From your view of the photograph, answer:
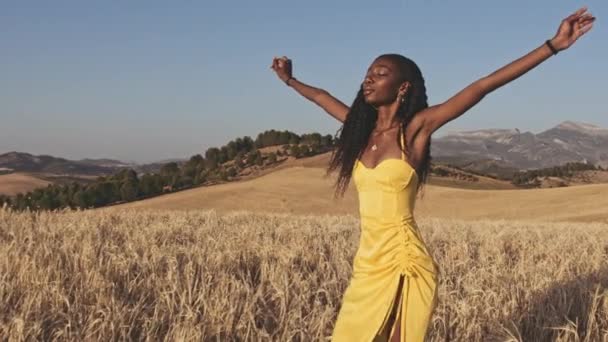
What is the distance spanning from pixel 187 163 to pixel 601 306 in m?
55.3

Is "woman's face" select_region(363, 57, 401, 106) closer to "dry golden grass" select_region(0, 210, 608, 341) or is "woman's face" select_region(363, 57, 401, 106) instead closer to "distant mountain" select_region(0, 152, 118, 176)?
"dry golden grass" select_region(0, 210, 608, 341)

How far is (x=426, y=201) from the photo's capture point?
40312 mm

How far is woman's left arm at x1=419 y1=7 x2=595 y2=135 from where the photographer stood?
3432mm

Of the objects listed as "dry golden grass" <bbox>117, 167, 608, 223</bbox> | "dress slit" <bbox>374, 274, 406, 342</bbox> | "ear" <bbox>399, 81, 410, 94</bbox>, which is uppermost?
"ear" <bbox>399, 81, 410, 94</bbox>

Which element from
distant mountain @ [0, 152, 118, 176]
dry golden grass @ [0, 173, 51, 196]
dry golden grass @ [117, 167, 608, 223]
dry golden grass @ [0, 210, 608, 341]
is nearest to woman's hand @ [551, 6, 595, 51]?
dry golden grass @ [0, 210, 608, 341]

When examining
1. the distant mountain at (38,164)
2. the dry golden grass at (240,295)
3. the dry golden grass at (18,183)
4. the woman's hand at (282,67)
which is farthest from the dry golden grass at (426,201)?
the distant mountain at (38,164)

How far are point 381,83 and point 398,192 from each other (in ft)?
2.10

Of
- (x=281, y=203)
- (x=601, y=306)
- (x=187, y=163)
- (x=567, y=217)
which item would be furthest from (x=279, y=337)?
(x=187, y=163)

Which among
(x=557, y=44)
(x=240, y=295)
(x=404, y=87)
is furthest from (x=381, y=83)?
(x=240, y=295)

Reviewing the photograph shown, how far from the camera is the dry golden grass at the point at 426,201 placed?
1380 inches

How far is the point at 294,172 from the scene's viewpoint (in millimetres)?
49906

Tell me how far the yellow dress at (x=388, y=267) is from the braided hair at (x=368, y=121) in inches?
8.1

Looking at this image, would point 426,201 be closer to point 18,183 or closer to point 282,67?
point 282,67

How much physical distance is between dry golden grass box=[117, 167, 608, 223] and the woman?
29.8 meters
